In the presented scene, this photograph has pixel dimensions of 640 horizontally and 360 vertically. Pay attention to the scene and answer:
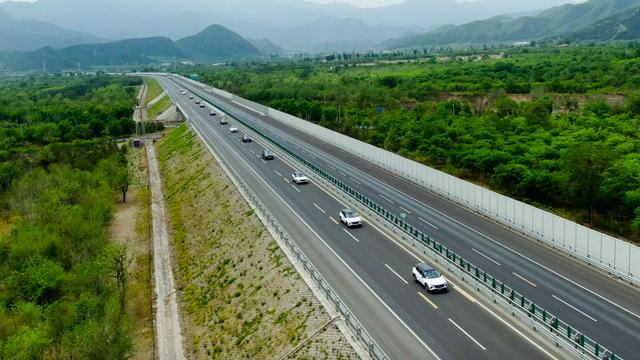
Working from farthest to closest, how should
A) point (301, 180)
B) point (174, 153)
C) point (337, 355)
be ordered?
point (174, 153) → point (301, 180) → point (337, 355)

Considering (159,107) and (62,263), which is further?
(159,107)

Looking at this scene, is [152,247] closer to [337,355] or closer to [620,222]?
[337,355]

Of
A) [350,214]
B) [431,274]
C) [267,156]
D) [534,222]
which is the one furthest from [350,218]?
[267,156]

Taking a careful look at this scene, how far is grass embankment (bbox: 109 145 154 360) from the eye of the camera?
42875 mm

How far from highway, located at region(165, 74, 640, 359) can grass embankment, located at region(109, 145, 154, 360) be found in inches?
928

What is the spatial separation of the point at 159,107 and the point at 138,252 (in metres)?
128

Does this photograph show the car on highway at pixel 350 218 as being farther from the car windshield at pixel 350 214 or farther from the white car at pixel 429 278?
the white car at pixel 429 278

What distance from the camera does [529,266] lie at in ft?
131

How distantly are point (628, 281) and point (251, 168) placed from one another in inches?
1999

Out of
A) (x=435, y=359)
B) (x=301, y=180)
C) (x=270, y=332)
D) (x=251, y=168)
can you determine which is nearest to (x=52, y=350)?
(x=270, y=332)

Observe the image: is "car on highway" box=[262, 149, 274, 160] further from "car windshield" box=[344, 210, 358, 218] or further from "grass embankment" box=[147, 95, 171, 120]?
"grass embankment" box=[147, 95, 171, 120]

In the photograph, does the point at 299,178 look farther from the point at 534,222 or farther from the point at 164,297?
the point at 534,222

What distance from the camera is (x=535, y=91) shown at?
144000mm

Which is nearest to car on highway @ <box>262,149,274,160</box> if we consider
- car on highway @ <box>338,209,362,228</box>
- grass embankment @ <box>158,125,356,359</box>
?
grass embankment @ <box>158,125,356,359</box>
